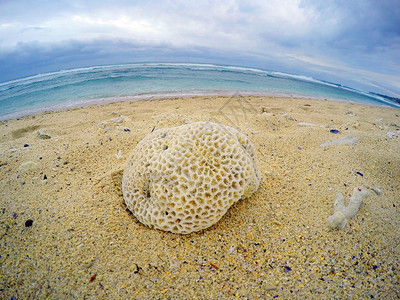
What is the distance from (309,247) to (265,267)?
0.56m

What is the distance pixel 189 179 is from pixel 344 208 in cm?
206

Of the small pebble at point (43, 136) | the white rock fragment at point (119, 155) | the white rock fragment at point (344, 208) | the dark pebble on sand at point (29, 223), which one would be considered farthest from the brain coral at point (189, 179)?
the small pebble at point (43, 136)

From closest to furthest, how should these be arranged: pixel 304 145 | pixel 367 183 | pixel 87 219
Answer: pixel 87 219 < pixel 367 183 < pixel 304 145

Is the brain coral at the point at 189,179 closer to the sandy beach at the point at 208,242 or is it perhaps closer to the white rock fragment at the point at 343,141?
the sandy beach at the point at 208,242

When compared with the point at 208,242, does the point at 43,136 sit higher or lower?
lower

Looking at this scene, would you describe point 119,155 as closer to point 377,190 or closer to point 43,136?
point 43,136

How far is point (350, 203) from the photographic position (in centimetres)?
264

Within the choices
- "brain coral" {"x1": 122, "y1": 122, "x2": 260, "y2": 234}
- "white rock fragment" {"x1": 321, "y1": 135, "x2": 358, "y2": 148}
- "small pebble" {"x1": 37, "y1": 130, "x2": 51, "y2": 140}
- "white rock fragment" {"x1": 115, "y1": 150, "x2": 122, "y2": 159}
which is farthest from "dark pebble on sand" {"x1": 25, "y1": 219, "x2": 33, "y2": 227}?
"white rock fragment" {"x1": 321, "y1": 135, "x2": 358, "y2": 148}

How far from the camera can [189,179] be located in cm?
233

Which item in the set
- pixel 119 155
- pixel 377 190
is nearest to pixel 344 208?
pixel 377 190

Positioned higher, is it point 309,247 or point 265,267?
point 309,247

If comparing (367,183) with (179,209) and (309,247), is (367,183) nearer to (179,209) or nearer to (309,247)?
(309,247)

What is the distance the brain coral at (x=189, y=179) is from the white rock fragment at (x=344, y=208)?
981 millimetres

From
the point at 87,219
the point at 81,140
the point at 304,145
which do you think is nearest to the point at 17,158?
the point at 81,140
